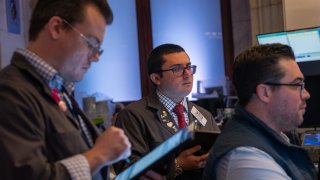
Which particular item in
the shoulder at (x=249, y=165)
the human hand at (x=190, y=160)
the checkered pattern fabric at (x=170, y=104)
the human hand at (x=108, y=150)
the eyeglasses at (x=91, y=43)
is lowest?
→ the human hand at (x=190, y=160)

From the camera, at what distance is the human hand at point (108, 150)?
3.67 feet

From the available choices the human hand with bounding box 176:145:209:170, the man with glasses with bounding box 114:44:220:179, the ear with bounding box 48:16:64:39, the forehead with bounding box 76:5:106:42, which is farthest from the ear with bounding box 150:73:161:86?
the ear with bounding box 48:16:64:39

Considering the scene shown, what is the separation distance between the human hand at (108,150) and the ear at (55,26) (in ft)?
0.95

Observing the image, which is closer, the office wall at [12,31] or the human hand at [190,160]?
the human hand at [190,160]

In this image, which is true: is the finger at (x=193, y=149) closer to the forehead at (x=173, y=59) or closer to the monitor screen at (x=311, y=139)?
the forehead at (x=173, y=59)

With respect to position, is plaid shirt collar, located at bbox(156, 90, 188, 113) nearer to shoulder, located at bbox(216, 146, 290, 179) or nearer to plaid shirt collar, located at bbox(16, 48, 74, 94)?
shoulder, located at bbox(216, 146, 290, 179)

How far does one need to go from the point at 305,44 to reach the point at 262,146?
1.55m

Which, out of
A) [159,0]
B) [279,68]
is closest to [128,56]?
[159,0]

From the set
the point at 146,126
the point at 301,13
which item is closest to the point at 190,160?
the point at 146,126

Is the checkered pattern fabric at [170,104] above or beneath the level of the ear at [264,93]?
beneath

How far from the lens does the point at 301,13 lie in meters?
3.34

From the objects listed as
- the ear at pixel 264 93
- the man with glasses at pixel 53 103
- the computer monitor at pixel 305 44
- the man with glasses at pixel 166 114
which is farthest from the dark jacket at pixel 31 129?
the computer monitor at pixel 305 44

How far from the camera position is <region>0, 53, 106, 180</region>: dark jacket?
1.02 metres

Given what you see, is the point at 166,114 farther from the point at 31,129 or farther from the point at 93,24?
the point at 31,129
